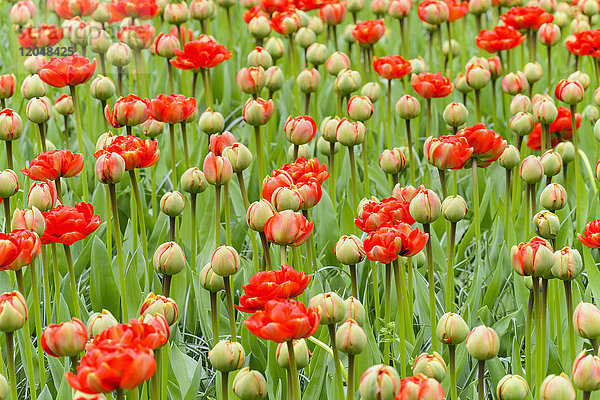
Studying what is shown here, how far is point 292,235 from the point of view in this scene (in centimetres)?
175

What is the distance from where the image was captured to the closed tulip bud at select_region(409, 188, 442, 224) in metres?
1.88

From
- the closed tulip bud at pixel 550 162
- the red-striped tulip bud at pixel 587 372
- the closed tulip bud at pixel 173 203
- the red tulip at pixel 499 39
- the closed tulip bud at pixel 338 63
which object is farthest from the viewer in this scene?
the red tulip at pixel 499 39

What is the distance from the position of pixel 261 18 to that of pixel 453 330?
7.08 feet

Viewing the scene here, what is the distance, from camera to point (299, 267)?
84.4 inches

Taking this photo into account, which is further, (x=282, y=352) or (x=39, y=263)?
(x=39, y=263)

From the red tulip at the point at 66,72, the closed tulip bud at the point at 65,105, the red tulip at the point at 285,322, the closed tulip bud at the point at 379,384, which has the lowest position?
the closed tulip bud at the point at 65,105

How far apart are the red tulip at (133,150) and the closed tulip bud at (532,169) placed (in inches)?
38.3

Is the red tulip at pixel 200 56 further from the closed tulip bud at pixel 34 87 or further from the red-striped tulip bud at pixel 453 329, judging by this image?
the red-striped tulip bud at pixel 453 329

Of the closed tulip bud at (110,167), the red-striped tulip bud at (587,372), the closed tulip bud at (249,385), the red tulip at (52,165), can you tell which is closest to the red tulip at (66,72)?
the red tulip at (52,165)

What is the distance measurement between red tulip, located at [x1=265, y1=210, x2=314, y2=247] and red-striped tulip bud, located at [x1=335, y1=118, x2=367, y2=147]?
0.70 m

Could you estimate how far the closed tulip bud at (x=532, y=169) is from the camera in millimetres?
2252

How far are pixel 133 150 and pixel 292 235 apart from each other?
510 millimetres

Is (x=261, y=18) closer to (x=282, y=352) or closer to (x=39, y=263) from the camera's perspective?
(x=39, y=263)

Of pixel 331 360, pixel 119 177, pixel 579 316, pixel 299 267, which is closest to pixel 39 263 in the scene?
pixel 119 177
